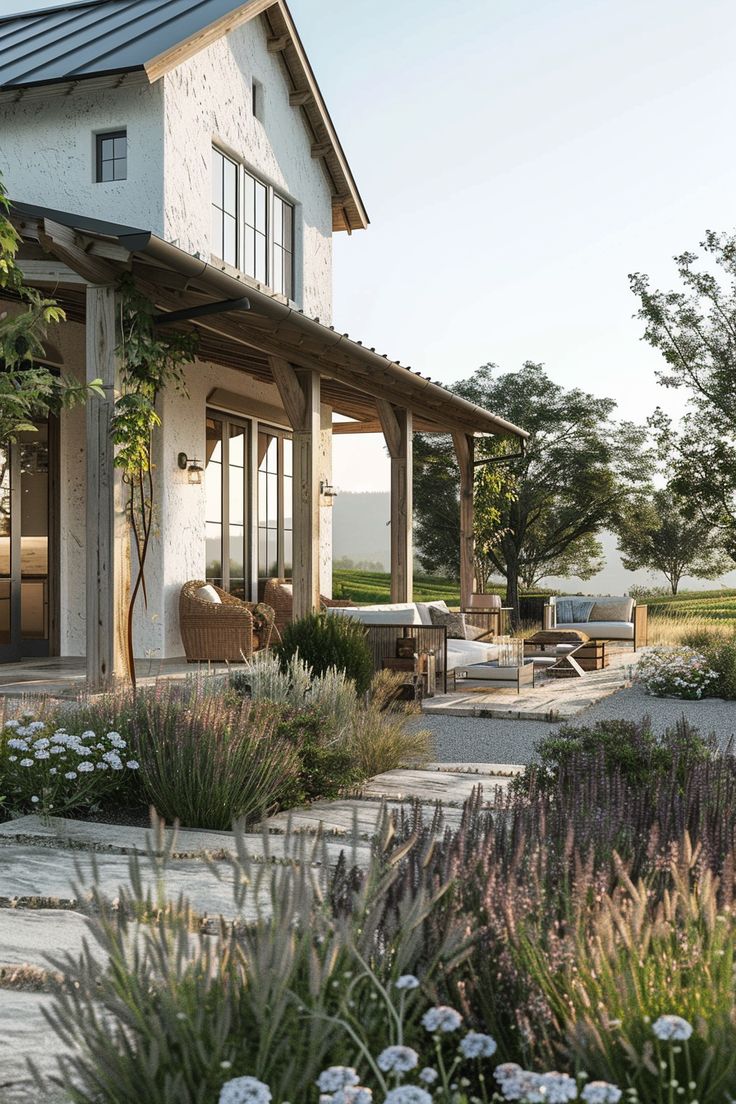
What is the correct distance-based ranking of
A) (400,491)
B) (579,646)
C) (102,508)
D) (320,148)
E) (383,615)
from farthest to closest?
(320,148) → (400,491) → (579,646) → (383,615) → (102,508)

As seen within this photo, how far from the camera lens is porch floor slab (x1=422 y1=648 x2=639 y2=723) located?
8500mm

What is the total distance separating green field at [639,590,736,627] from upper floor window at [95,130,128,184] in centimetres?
1671

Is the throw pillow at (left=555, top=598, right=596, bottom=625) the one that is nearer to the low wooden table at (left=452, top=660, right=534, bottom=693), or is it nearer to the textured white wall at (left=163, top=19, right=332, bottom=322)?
the low wooden table at (left=452, top=660, right=534, bottom=693)

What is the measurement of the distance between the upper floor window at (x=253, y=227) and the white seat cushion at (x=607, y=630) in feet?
20.4

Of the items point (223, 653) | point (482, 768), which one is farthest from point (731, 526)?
point (482, 768)

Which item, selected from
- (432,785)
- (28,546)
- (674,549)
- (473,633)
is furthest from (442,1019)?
(674,549)

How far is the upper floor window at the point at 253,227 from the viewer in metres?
11.6

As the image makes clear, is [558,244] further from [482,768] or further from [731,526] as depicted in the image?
[482,768]

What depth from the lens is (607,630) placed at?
1482 cm

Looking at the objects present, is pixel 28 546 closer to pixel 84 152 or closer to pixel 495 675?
pixel 84 152

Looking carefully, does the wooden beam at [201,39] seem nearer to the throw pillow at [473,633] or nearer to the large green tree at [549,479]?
the throw pillow at [473,633]

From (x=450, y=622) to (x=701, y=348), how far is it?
1521cm

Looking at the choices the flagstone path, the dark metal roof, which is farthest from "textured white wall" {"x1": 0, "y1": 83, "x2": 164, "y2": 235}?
the flagstone path

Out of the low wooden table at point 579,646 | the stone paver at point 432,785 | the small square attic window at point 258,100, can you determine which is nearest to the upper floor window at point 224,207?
the small square attic window at point 258,100
